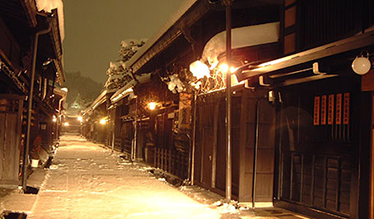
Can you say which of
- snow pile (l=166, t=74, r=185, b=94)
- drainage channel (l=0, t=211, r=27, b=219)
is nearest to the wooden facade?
snow pile (l=166, t=74, r=185, b=94)

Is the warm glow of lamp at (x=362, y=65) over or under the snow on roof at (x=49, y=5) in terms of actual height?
under

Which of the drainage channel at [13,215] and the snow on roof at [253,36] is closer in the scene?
the drainage channel at [13,215]

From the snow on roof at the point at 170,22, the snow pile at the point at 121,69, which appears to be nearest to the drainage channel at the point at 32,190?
the snow on roof at the point at 170,22

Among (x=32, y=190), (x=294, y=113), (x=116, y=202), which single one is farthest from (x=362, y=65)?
(x=32, y=190)

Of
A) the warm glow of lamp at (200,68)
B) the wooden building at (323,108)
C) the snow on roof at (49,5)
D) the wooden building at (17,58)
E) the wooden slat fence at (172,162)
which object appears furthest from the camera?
the wooden slat fence at (172,162)

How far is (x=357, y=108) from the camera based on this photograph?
7.19 m

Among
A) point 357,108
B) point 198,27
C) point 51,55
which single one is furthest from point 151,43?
point 357,108

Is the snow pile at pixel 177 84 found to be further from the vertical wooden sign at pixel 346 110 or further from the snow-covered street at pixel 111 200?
the vertical wooden sign at pixel 346 110

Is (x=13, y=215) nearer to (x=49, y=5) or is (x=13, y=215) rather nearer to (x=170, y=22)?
(x=49, y=5)

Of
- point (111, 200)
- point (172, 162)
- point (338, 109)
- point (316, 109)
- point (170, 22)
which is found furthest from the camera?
point (172, 162)

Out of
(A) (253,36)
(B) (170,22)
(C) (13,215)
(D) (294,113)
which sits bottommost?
(C) (13,215)

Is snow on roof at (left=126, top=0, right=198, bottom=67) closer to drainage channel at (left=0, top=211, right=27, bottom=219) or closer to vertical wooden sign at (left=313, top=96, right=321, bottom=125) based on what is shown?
vertical wooden sign at (left=313, top=96, right=321, bottom=125)

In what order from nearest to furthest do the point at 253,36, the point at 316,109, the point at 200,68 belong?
the point at 316,109, the point at 253,36, the point at 200,68

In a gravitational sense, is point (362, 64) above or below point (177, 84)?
below
